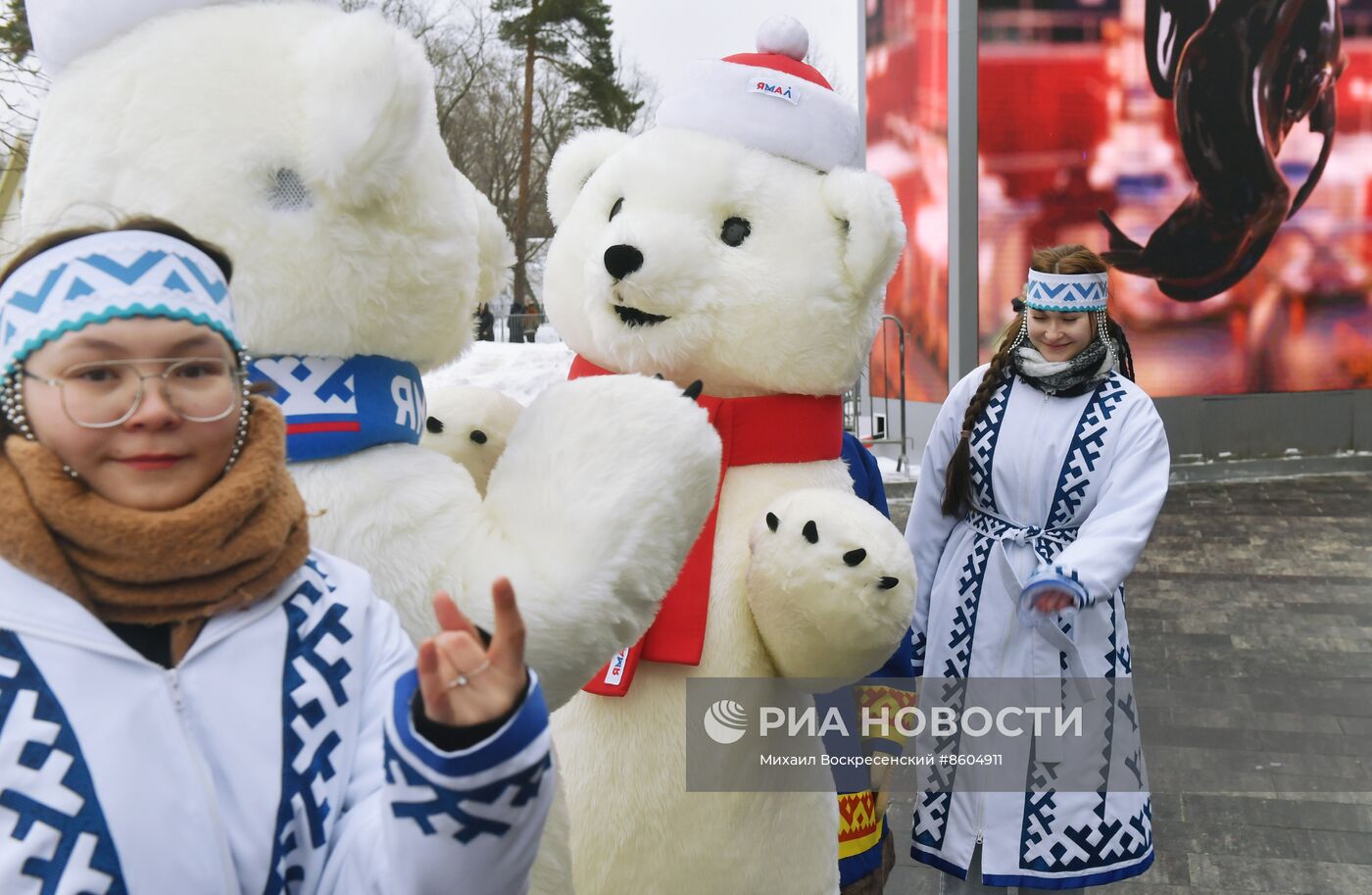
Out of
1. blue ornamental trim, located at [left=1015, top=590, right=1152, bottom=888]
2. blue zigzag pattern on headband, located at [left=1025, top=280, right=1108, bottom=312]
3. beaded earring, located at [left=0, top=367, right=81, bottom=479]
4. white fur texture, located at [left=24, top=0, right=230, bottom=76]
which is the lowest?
blue ornamental trim, located at [left=1015, top=590, right=1152, bottom=888]

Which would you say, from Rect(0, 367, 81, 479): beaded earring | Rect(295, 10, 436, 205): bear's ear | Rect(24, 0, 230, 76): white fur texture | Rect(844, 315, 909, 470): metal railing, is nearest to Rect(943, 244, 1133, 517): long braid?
Rect(295, 10, 436, 205): bear's ear

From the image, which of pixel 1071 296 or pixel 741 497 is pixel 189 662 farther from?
pixel 1071 296

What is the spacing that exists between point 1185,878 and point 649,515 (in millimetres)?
3100

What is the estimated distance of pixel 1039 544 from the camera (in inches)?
129

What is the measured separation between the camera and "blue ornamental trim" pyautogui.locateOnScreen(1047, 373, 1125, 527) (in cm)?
329

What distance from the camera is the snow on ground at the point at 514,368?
Answer: 12.6 metres

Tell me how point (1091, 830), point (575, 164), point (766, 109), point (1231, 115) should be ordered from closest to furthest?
point (766, 109)
point (575, 164)
point (1091, 830)
point (1231, 115)

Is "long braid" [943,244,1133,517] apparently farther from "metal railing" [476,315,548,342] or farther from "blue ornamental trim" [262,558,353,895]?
"metal railing" [476,315,548,342]

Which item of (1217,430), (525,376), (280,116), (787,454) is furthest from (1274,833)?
(525,376)

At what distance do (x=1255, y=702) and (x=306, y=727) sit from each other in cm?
551

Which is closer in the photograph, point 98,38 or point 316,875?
point 316,875

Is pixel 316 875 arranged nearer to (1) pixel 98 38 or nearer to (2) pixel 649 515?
(2) pixel 649 515

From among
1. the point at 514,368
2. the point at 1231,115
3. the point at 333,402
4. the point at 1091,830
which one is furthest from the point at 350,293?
the point at 514,368

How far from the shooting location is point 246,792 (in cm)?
132
